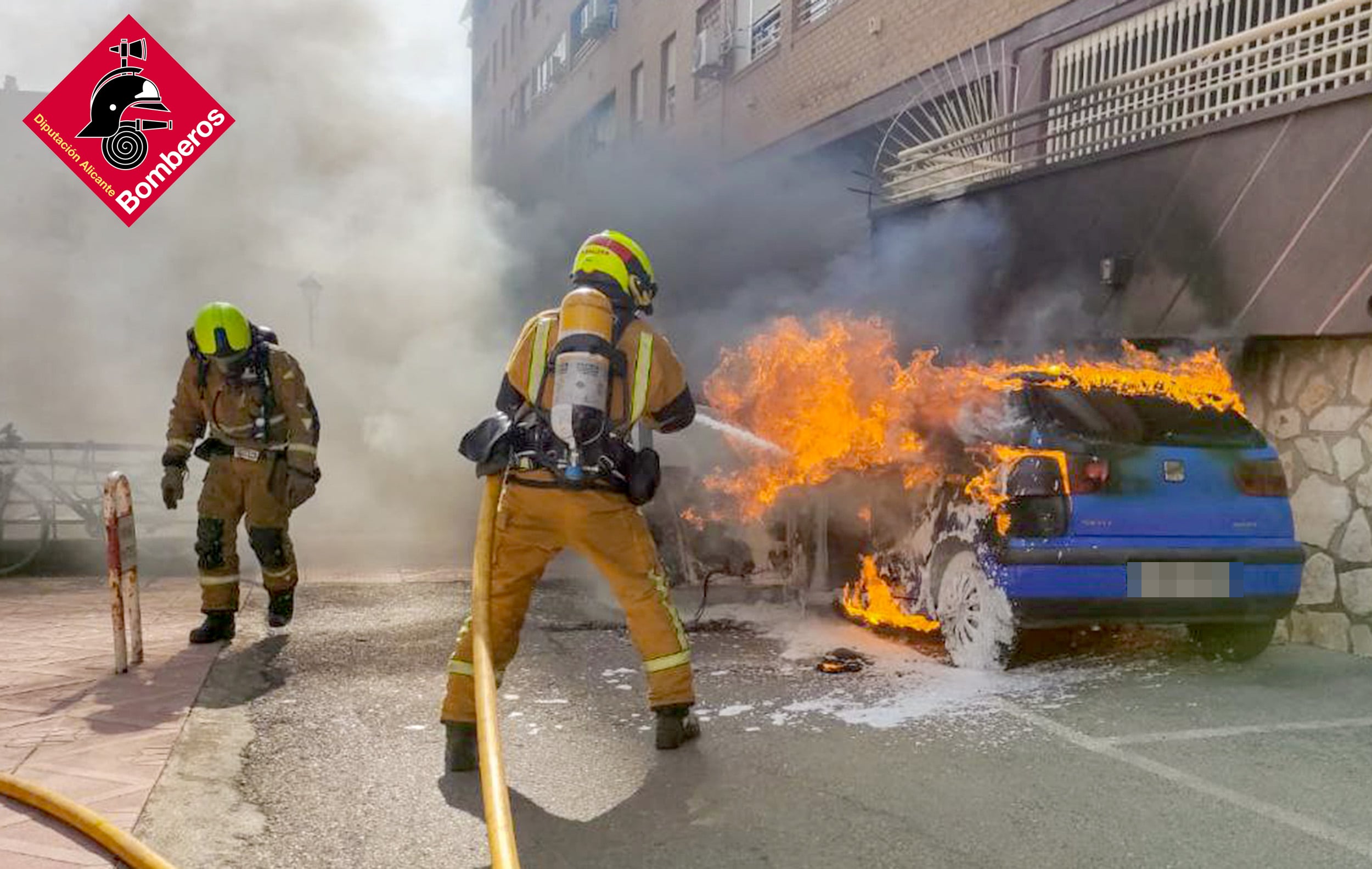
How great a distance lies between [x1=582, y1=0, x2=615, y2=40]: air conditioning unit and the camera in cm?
2034

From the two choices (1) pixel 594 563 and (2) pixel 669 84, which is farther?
(2) pixel 669 84

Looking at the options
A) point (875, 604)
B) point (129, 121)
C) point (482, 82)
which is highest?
point (482, 82)

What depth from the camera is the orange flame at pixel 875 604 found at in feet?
17.7

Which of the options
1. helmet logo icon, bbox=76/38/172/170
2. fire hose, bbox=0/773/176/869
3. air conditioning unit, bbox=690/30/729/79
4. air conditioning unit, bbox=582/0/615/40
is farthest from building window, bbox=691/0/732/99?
fire hose, bbox=0/773/176/869

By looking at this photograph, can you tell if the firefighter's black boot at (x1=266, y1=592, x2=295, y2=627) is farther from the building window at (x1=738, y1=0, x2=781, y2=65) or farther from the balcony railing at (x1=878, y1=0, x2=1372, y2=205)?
the building window at (x1=738, y1=0, x2=781, y2=65)

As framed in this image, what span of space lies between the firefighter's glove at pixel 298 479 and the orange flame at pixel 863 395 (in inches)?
86.8

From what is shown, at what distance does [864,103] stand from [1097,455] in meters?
8.35

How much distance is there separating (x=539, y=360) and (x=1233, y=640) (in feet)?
12.4

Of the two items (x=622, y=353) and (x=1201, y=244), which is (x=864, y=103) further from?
(x=622, y=353)

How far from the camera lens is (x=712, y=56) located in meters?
15.5

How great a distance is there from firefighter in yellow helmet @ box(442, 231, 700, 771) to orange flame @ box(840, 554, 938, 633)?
2002mm

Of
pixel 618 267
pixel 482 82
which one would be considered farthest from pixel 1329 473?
pixel 482 82

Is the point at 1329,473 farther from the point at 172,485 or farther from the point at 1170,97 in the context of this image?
the point at 172,485

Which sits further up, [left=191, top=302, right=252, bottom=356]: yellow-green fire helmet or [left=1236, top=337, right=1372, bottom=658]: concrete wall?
[left=191, top=302, right=252, bottom=356]: yellow-green fire helmet
